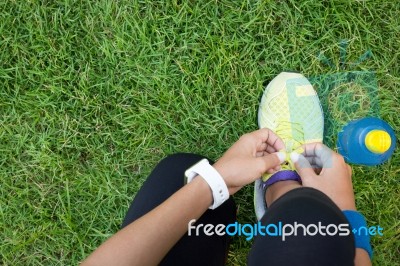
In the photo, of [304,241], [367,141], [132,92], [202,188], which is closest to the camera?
[304,241]

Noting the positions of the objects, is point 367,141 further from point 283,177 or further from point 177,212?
point 177,212

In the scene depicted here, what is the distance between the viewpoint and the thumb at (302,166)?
134 cm

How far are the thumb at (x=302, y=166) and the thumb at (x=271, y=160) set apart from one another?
0.05 meters

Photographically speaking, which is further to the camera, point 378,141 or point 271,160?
point 378,141

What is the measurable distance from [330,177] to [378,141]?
265mm

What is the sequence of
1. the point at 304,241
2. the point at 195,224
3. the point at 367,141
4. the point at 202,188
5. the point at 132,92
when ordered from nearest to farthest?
the point at 304,241
the point at 202,188
the point at 195,224
the point at 367,141
the point at 132,92

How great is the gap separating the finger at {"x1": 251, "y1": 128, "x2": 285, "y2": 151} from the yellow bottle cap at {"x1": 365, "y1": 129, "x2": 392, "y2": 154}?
34 cm

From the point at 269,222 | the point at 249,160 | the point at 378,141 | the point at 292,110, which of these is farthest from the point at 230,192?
the point at 378,141

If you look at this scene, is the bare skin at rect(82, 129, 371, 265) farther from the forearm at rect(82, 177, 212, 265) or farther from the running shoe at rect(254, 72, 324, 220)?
the running shoe at rect(254, 72, 324, 220)

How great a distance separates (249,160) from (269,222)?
223 mm

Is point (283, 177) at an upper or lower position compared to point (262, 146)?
lower

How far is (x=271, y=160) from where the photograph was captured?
133 centimetres

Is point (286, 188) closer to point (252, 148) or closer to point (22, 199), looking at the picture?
point (252, 148)

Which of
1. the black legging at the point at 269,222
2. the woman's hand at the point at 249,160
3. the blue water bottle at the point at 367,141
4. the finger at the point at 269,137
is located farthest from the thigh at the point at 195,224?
the blue water bottle at the point at 367,141
